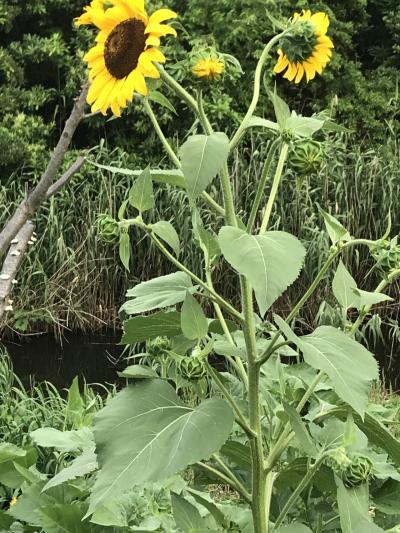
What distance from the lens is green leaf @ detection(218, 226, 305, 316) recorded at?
0.84 meters

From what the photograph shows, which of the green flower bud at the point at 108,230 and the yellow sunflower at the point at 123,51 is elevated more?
the yellow sunflower at the point at 123,51

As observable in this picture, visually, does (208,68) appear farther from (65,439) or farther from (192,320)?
(65,439)

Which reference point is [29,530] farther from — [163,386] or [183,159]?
[183,159]

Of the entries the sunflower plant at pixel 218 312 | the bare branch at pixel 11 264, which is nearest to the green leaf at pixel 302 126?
the sunflower plant at pixel 218 312

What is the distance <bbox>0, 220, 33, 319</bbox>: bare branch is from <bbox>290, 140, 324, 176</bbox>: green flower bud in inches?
59.9

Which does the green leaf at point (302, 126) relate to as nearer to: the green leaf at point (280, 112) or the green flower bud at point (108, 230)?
the green leaf at point (280, 112)

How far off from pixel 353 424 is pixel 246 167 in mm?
5221

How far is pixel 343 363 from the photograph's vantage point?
930 mm

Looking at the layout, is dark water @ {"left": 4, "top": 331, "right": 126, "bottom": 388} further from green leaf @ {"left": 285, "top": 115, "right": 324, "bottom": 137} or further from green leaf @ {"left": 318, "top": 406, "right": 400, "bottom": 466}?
green leaf @ {"left": 285, "top": 115, "right": 324, "bottom": 137}

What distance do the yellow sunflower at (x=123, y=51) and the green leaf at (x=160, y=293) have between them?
Result: 0.26 meters

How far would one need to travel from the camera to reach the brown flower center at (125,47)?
3.21 feet

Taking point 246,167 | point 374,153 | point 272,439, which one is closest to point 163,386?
point 272,439

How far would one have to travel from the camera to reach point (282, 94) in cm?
776

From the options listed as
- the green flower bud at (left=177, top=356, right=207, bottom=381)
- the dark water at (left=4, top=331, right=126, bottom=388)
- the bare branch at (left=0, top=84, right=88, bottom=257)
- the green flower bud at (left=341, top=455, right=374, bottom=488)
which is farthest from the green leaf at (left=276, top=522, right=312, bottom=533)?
the dark water at (left=4, top=331, right=126, bottom=388)
